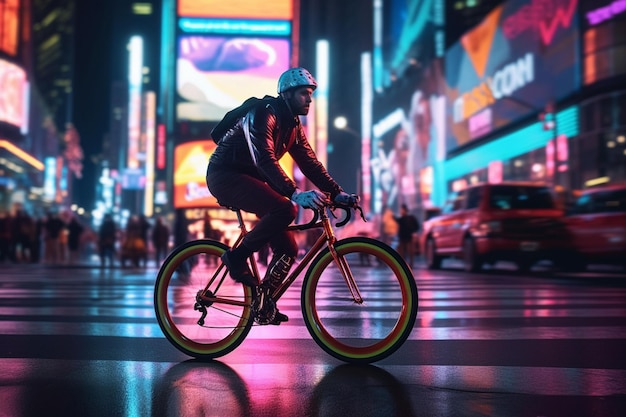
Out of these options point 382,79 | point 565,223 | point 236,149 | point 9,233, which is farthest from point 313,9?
point 236,149

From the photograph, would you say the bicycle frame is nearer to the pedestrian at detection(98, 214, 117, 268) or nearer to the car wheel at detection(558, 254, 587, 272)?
the car wheel at detection(558, 254, 587, 272)

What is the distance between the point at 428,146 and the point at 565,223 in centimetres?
4378

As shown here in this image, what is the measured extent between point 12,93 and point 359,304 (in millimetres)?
50962

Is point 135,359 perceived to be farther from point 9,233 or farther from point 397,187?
point 397,187

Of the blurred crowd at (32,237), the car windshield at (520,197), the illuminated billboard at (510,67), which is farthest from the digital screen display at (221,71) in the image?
the car windshield at (520,197)

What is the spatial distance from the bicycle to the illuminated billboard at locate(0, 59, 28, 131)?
4810cm

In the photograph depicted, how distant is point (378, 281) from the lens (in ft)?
15.3

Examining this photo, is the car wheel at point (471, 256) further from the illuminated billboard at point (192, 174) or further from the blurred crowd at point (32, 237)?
the illuminated billboard at point (192, 174)

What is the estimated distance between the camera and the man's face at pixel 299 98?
4773 millimetres

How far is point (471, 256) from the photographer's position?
16422 millimetres

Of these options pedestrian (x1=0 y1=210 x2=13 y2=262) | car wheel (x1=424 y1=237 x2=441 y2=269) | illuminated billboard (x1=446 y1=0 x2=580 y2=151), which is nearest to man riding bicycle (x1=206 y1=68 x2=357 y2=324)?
car wheel (x1=424 y1=237 x2=441 y2=269)

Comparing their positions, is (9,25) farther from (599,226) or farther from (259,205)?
(259,205)

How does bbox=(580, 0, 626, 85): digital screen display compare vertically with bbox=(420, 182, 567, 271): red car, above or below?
above

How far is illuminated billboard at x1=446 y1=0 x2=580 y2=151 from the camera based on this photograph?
115 ft
